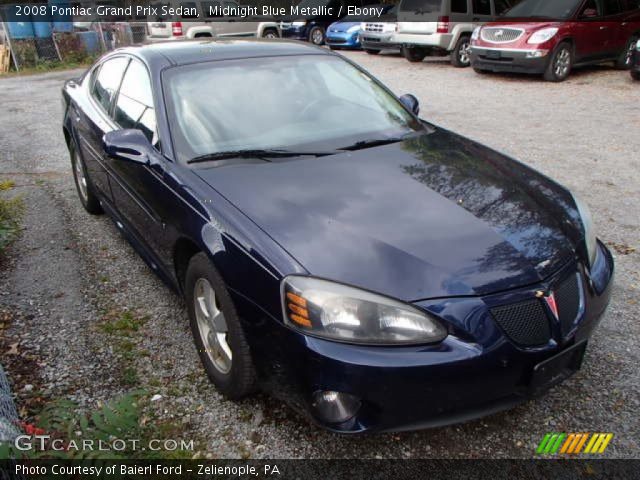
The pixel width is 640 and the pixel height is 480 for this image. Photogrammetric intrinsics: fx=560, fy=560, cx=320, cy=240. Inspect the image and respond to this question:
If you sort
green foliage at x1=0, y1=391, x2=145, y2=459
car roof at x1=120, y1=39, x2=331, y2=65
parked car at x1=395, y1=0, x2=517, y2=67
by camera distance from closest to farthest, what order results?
1. green foliage at x1=0, y1=391, x2=145, y2=459
2. car roof at x1=120, y1=39, x2=331, y2=65
3. parked car at x1=395, y1=0, x2=517, y2=67

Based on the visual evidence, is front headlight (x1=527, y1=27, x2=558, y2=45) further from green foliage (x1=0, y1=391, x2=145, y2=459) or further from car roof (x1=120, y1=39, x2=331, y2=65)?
green foliage (x1=0, y1=391, x2=145, y2=459)

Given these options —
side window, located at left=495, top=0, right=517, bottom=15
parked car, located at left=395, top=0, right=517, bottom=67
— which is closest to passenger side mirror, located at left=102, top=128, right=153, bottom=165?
parked car, located at left=395, top=0, right=517, bottom=67

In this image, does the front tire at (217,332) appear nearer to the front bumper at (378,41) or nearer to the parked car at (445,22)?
the parked car at (445,22)

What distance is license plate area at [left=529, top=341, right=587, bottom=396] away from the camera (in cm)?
219

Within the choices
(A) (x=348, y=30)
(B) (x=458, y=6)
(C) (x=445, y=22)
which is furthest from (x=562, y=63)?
(A) (x=348, y=30)

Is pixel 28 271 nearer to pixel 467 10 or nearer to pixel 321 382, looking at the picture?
pixel 321 382

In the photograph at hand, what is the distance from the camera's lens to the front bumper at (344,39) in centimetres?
1766

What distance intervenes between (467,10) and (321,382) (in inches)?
534

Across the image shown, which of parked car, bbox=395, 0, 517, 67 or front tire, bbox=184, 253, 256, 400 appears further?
parked car, bbox=395, 0, 517, 67

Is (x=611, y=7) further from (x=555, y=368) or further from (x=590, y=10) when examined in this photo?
(x=555, y=368)

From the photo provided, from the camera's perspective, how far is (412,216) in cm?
251

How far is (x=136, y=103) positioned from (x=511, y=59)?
9.39 meters

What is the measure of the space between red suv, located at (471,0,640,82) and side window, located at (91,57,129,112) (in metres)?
8.80

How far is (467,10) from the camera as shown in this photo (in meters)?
13.7
